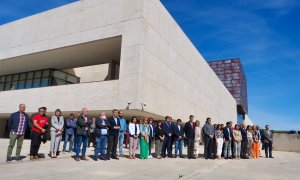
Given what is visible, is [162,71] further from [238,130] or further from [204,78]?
[204,78]

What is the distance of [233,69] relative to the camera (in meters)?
106

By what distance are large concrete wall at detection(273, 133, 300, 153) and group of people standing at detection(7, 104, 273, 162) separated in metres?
12.8

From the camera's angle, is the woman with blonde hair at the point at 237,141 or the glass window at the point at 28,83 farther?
the glass window at the point at 28,83

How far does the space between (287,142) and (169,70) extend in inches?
549

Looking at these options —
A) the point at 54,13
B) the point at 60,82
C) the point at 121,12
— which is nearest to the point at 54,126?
the point at 121,12

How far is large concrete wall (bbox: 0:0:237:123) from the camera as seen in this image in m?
16.4

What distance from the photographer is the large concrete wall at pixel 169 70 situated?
55.8ft

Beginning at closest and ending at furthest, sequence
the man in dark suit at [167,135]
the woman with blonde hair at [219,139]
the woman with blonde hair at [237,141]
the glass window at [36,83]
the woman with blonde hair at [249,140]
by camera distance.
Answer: the man in dark suit at [167,135] → the woman with blonde hair at [219,139] → the woman with blonde hair at [237,141] → the woman with blonde hair at [249,140] → the glass window at [36,83]

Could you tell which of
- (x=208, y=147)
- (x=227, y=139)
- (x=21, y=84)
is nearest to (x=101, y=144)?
(x=208, y=147)

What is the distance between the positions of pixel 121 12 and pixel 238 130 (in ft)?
34.8

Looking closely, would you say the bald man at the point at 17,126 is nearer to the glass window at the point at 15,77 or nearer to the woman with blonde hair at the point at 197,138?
the woman with blonde hair at the point at 197,138

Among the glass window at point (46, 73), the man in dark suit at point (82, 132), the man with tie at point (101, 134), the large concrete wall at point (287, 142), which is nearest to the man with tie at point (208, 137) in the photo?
the man with tie at point (101, 134)

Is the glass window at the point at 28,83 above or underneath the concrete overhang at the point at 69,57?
underneath

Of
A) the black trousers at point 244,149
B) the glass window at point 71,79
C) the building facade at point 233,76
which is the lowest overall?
the black trousers at point 244,149
